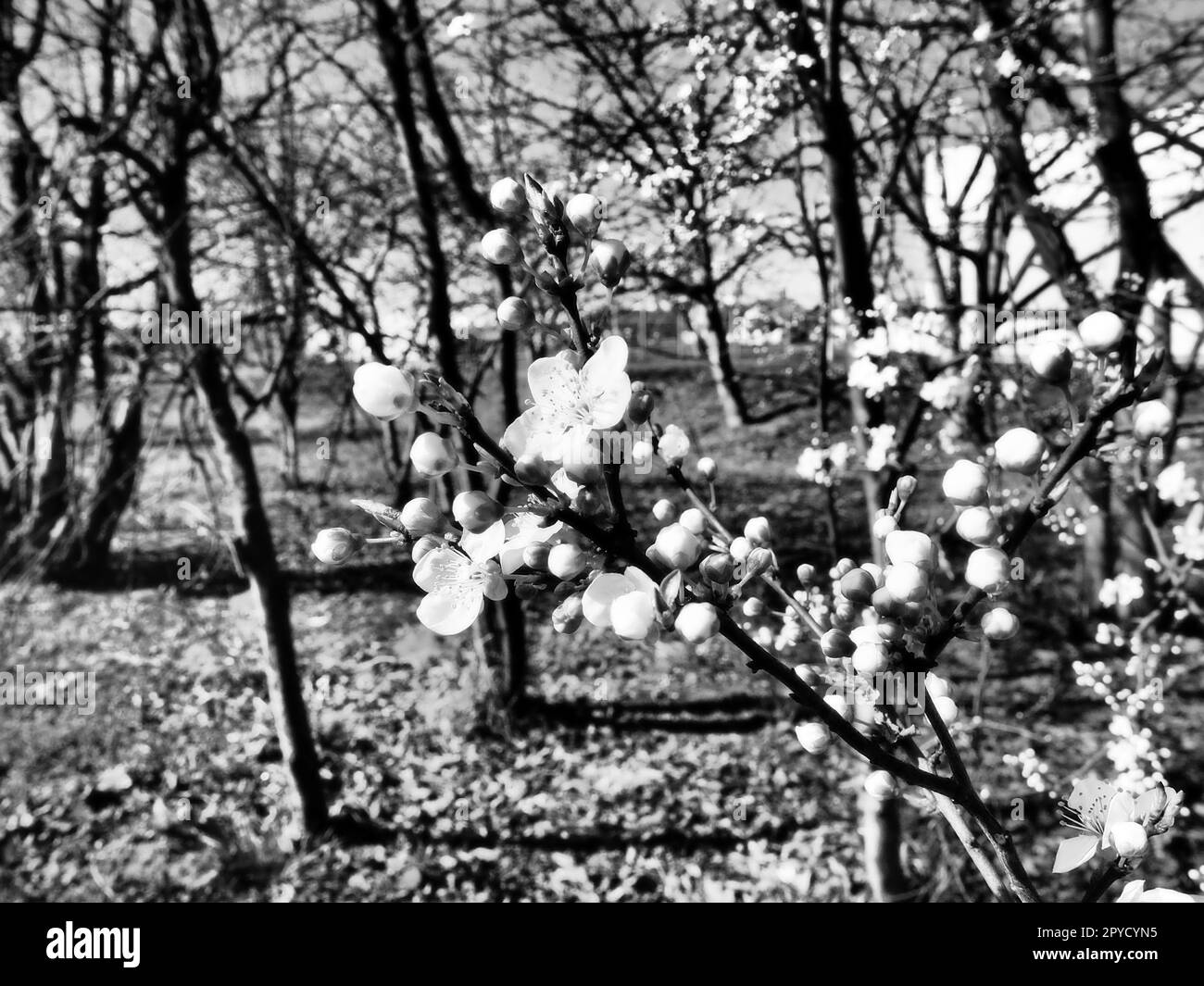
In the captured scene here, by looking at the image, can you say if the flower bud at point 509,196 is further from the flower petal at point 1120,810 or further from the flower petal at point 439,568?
the flower petal at point 1120,810

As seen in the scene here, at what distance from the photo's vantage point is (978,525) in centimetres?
74

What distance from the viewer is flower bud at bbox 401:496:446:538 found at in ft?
2.58

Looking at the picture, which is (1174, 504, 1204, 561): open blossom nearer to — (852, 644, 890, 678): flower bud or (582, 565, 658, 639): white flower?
(852, 644, 890, 678): flower bud

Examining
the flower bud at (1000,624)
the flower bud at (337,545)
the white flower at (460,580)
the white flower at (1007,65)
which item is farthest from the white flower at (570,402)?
the white flower at (1007,65)

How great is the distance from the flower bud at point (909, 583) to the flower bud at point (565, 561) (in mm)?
304

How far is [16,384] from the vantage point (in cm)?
743

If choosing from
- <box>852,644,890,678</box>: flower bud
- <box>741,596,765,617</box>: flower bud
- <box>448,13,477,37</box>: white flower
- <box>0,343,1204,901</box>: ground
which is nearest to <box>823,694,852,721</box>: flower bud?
<box>741,596,765,617</box>: flower bud

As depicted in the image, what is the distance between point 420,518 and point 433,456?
0.07 meters

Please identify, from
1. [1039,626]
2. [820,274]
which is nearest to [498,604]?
[820,274]

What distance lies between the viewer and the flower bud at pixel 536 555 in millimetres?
737

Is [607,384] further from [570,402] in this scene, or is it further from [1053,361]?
[1053,361]

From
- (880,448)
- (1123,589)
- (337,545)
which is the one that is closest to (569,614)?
(337,545)

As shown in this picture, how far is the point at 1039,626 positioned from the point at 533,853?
14.0 ft
